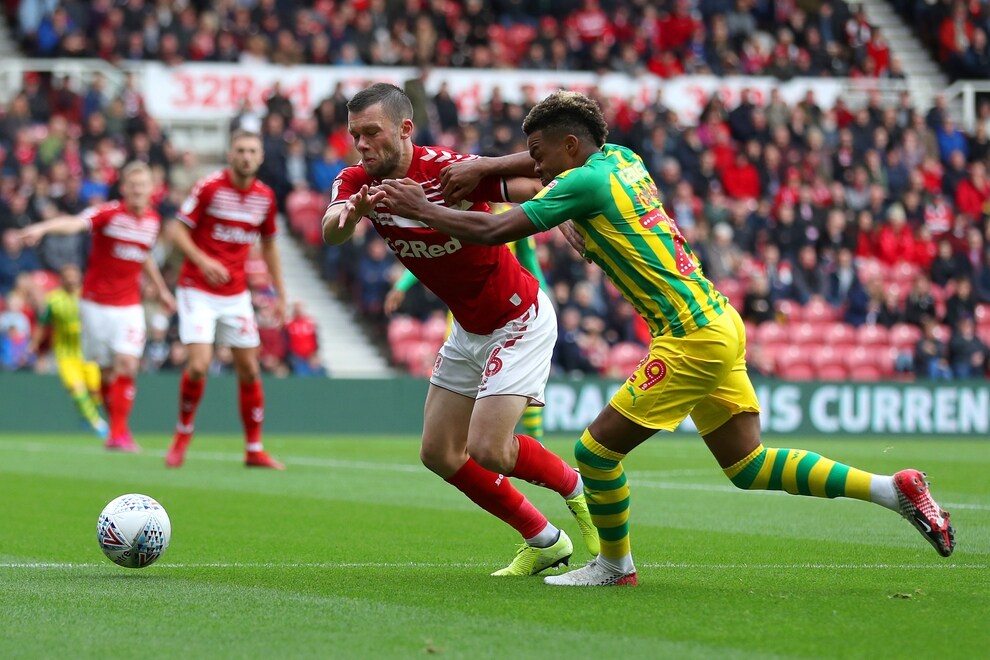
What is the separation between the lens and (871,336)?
23.1 m

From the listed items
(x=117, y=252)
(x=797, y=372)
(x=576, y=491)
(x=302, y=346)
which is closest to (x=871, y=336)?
(x=797, y=372)

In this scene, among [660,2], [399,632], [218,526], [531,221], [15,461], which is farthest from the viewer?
[660,2]

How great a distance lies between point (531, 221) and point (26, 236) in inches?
319

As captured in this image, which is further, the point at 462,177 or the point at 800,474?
Result: the point at 462,177

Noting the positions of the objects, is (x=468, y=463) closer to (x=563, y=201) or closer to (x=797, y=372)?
(x=563, y=201)

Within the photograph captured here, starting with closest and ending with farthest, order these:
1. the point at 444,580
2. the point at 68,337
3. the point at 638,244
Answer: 1. the point at 638,244
2. the point at 444,580
3. the point at 68,337

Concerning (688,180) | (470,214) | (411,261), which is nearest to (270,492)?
(411,261)

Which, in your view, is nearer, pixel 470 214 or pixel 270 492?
pixel 470 214

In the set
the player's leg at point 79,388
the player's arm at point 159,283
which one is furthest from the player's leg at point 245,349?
the player's leg at point 79,388

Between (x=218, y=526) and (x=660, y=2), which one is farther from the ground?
(x=660, y=2)

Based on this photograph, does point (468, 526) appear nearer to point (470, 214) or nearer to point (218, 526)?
point (218, 526)

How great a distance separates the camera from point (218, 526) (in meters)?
8.98

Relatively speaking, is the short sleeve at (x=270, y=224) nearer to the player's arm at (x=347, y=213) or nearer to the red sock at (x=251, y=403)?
the red sock at (x=251, y=403)

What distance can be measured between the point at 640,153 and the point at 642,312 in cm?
1790
